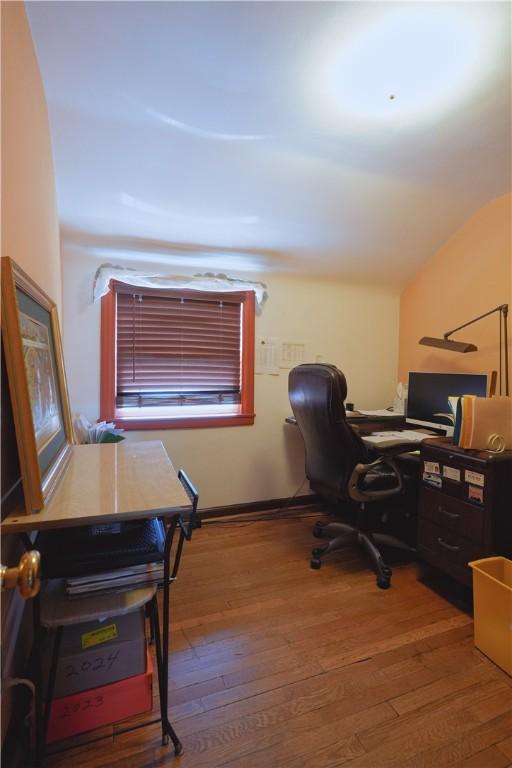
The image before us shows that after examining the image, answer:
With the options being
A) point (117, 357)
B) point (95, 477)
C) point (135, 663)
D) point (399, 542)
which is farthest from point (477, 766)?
point (117, 357)

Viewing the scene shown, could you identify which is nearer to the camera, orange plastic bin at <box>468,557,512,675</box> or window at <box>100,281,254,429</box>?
orange plastic bin at <box>468,557,512,675</box>

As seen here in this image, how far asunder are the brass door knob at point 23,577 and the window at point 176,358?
2025 mm

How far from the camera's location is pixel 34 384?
1.08 meters

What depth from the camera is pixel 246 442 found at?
2924mm

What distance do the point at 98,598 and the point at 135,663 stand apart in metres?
0.32

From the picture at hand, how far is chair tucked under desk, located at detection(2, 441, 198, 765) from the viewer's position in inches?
36.4

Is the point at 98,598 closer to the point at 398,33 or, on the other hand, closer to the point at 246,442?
the point at 246,442

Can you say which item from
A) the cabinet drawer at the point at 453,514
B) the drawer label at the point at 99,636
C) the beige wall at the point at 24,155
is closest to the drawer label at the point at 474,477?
the cabinet drawer at the point at 453,514

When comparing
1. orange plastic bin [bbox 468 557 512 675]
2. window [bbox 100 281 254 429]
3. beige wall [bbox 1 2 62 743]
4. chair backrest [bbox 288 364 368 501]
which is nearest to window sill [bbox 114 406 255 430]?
window [bbox 100 281 254 429]

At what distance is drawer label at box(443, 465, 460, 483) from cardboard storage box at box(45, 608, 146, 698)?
1536 mm

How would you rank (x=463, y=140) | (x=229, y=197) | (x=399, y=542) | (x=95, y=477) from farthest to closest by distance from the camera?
(x=399, y=542)
(x=229, y=197)
(x=463, y=140)
(x=95, y=477)

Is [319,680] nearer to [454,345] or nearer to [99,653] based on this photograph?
[99,653]

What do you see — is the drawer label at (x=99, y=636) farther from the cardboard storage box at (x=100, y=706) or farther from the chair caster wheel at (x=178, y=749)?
the chair caster wheel at (x=178, y=749)

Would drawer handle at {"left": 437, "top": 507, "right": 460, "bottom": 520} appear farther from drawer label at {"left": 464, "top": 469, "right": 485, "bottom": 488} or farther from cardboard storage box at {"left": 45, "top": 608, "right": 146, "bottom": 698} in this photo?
cardboard storage box at {"left": 45, "top": 608, "right": 146, "bottom": 698}
